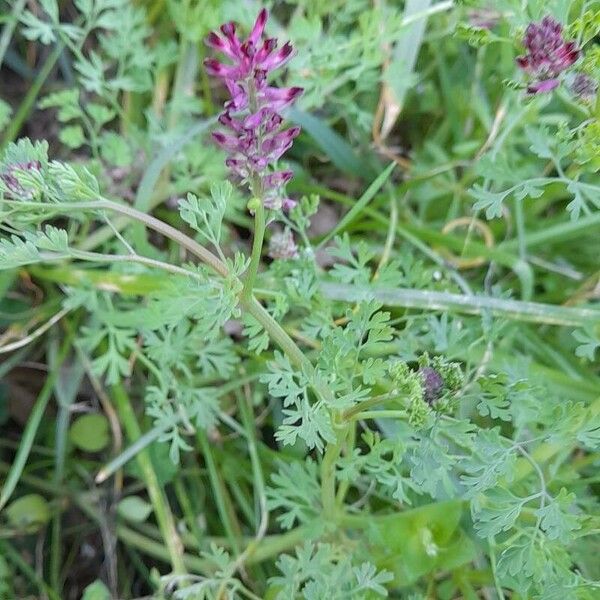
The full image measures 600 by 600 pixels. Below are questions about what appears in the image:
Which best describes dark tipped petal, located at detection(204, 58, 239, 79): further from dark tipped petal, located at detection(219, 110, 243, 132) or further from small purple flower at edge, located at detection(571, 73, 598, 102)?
small purple flower at edge, located at detection(571, 73, 598, 102)

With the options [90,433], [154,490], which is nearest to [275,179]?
[154,490]

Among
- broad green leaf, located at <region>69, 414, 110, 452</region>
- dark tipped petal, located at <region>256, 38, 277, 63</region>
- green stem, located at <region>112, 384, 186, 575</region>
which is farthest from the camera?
broad green leaf, located at <region>69, 414, 110, 452</region>

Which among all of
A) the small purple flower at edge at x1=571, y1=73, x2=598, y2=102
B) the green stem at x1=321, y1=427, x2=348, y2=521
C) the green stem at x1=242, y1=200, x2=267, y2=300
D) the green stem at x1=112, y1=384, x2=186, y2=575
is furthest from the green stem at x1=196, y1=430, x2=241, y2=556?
the small purple flower at edge at x1=571, y1=73, x2=598, y2=102

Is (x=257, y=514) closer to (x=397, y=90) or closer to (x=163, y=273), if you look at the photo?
(x=163, y=273)

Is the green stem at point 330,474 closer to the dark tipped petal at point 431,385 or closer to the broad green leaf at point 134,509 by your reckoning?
the dark tipped petal at point 431,385

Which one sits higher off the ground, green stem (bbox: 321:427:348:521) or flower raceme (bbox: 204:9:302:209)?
flower raceme (bbox: 204:9:302:209)

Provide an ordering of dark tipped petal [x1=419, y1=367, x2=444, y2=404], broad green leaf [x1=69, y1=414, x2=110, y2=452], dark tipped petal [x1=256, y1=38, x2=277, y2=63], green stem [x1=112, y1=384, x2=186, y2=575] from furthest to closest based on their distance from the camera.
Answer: broad green leaf [x1=69, y1=414, x2=110, y2=452] → green stem [x1=112, y1=384, x2=186, y2=575] → dark tipped petal [x1=419, y1=367, x2=444, y2=404] → dark tipped petal [x1=256, y1=38, x2=277, y2=63]

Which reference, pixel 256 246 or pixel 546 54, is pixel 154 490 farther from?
pixel 546 54
